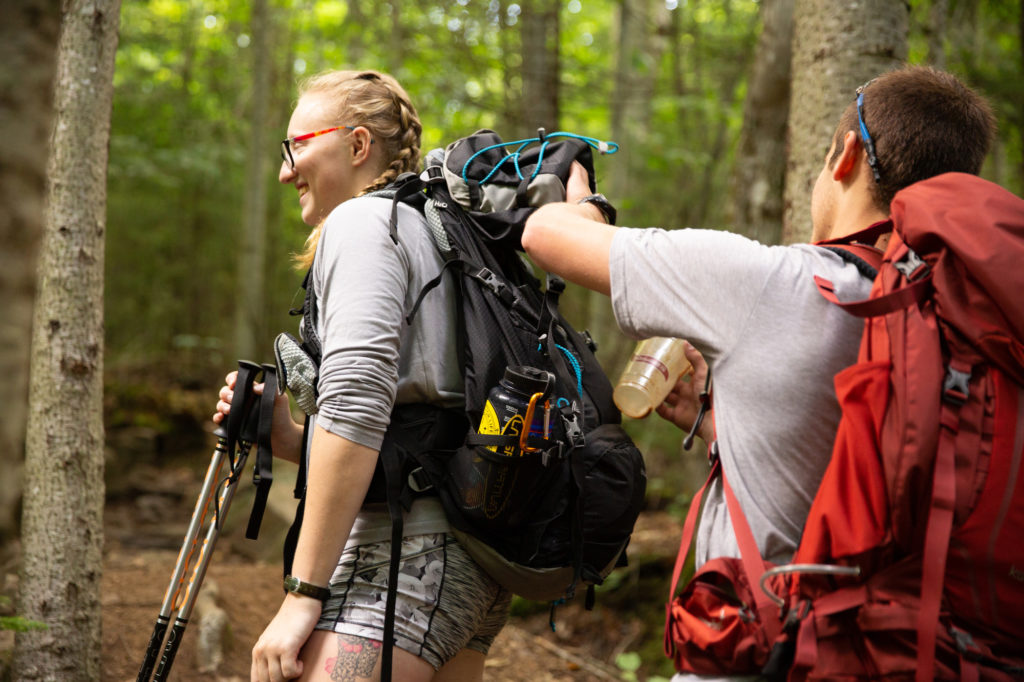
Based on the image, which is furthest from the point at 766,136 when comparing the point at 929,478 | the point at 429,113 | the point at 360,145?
the point at 429,113

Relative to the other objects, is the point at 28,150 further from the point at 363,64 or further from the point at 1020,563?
the point at 363,64

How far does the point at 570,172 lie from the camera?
2.15 metres

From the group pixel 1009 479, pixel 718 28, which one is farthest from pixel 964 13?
pixel 1009 479

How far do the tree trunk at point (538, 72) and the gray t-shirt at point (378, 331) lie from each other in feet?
17.8

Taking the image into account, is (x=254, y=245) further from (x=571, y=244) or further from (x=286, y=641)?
(x=571, y=244)

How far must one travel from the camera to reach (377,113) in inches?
98.9

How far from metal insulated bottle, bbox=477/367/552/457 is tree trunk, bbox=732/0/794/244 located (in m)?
3.79

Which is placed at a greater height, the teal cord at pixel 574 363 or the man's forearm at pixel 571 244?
the man's forearm at pixel 571 244

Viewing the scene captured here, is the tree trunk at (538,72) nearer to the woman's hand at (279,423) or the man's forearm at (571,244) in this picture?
the woman's hand at (279,423)

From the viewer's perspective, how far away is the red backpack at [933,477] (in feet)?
4.50

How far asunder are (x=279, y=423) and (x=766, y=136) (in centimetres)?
416

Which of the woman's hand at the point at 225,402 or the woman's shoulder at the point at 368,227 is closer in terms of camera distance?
the woman's shoulder at the point at 368,227

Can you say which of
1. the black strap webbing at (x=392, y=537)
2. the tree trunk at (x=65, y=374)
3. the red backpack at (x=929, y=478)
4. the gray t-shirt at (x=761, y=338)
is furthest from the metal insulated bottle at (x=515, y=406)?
the tree trunk at (x=65, y=374)

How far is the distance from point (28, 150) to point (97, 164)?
301cm
